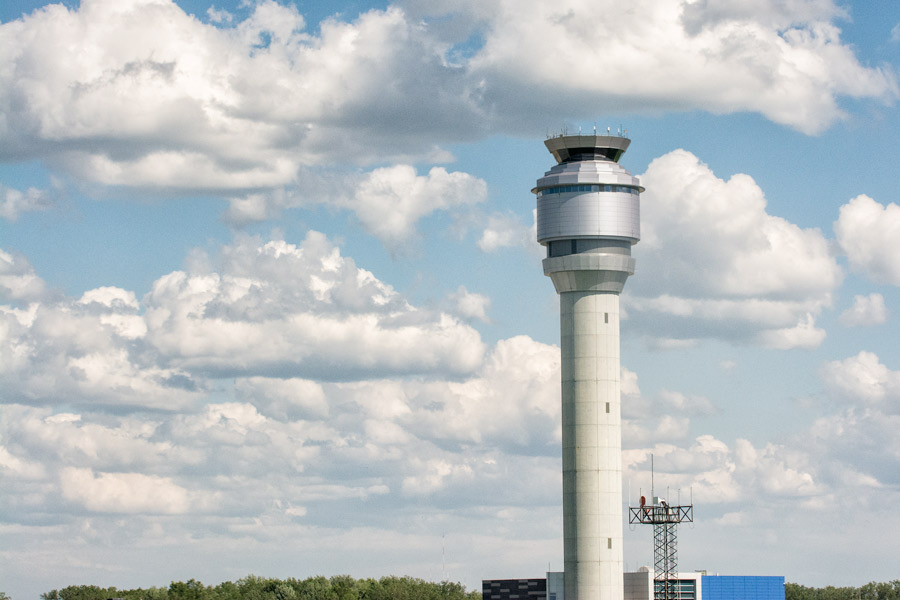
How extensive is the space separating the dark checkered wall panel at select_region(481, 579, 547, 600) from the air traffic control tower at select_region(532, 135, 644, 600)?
5.17 meters

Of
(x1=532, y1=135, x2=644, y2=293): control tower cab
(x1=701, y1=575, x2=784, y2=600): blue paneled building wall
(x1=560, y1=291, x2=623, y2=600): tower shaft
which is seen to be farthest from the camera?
(x1=701, y1=575, x2=784, y2=600): blue paneled building wall

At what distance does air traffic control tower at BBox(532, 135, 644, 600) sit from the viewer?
159250mm

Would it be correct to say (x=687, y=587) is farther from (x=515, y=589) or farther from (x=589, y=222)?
(x=589, y=222)

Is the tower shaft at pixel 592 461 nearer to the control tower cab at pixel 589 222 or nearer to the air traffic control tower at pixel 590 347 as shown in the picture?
the air traffic control tower at pixel 590 347

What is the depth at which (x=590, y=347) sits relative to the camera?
160 metres

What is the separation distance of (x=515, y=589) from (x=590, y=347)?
1250 inches

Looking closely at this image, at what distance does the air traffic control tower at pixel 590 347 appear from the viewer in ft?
522

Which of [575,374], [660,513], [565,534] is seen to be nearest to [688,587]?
→ [660,513]

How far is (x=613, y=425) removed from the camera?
160 metres

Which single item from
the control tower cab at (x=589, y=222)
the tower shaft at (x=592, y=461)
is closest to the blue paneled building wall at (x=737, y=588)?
the tower shaft at (x=592, y=461)

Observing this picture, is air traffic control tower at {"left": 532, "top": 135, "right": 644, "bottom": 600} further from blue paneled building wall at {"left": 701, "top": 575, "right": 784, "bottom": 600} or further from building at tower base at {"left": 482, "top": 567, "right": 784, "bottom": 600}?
blue paneled building wall at {"left": 701, "top": 575, "right": 784, "bottom": 600}

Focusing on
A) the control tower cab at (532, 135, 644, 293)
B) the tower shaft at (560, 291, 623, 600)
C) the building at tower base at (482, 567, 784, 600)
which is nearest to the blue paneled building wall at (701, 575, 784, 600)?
the building at tower base at (482, 567, 784, 600)

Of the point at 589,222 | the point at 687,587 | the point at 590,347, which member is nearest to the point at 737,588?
the point at 687,587

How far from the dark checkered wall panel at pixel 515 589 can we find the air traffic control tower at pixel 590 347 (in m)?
5.17
